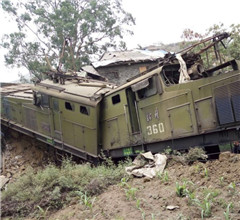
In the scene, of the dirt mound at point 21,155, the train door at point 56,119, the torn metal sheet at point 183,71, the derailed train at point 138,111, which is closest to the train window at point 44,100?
the derailed train at point 138,111

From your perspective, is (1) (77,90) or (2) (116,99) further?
(1) (77,90)

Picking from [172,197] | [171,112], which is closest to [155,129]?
[171,112]

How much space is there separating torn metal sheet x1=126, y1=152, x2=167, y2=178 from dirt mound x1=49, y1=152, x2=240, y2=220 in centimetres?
23

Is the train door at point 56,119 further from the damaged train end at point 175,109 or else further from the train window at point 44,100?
the damaged train end at point 175,109

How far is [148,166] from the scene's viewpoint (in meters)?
6.73

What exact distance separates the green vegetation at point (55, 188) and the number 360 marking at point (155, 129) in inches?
70.6

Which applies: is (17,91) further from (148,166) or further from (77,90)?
(148,166)

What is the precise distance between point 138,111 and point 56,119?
372 cm

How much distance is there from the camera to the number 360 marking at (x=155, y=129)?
8.21 metres

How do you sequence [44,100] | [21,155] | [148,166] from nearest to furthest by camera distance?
[148,166] < [44,100] < [21,155]

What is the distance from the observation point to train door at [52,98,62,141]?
11086 millimetres

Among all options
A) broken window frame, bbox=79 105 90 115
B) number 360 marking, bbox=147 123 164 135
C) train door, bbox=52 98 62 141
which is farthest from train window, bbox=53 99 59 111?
number 360 marking, bbox=147 123 164 135

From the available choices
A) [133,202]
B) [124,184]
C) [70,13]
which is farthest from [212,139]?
[70,13]

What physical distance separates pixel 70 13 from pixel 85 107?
1920cm
